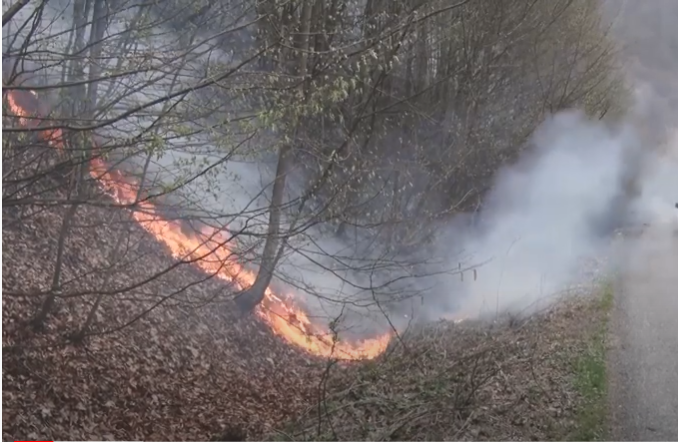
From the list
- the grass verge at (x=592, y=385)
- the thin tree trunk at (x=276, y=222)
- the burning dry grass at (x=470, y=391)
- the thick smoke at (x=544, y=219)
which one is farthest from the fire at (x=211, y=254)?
the grass verge at (x=592, y=385)

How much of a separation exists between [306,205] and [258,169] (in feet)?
2.51

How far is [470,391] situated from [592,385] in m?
0.76

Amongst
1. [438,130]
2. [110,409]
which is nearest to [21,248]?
[110,409]

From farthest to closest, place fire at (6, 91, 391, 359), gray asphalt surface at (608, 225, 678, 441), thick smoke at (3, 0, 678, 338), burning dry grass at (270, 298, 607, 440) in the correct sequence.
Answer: thick smoke at (3, 0, 678, 338) → burning dry grass at (270, 298, 607, 440) → fire at (6, 91, 391, 359) → gray asphalt surface at (608, 225, 678, 441)

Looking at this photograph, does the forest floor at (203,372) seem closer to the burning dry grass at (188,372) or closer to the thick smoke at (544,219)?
the burning dry grass at (188,372)

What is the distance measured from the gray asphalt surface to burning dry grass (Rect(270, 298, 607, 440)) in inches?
9.0

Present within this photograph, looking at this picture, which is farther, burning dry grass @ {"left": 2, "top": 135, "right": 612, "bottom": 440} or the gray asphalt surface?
burning dry grass @ {"left": 2, "top": 135, "right": 612, "bottom": 440}

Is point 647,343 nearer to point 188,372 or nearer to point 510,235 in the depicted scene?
point 188,372

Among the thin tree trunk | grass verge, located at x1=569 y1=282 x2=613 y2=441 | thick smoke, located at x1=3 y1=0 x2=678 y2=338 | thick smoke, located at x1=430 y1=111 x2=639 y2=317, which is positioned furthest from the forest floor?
thick smoke, located at x1=430 y1=111 x2=639 y2=317

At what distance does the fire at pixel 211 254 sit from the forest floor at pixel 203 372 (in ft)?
0.57

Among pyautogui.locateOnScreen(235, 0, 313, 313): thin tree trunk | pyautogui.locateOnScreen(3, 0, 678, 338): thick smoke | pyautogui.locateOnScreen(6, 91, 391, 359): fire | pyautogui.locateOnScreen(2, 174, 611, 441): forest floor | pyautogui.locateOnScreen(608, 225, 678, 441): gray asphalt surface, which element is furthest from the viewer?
pyautogui.locateOnScreen(3, 0, 678, 338): thick smoke

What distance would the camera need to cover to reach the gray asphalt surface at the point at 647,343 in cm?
351

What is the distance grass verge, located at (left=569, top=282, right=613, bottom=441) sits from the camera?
3.55 meters

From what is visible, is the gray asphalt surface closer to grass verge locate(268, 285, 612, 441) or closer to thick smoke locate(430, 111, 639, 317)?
grass verge locate(268, 285, 612, 441)
